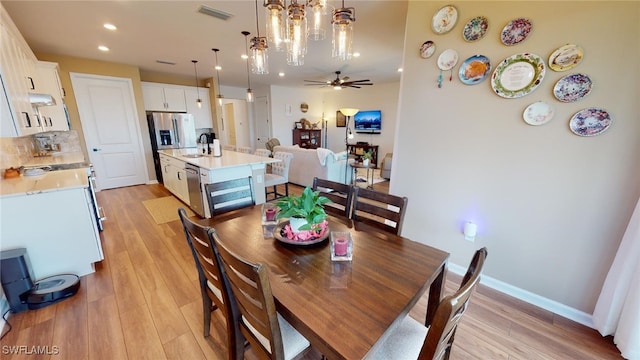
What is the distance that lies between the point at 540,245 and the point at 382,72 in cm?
487

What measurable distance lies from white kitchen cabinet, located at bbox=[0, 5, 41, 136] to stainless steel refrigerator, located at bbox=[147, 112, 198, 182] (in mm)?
2345

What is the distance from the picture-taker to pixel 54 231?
2.02 metres

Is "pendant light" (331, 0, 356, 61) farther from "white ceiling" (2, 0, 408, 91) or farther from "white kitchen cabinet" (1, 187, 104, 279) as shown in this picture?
"white kitchen cabinet" (1, 187, 104, 279)

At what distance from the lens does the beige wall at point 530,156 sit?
1438 millimetres

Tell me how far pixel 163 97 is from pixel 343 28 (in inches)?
231

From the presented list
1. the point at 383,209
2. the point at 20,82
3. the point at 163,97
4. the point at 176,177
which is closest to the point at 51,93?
the point at 20,82

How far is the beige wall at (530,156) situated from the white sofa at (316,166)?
2274 mm

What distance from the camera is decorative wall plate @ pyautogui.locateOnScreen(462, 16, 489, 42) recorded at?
1775 mm

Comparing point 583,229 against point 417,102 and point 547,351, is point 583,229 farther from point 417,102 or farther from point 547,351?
point 417,102

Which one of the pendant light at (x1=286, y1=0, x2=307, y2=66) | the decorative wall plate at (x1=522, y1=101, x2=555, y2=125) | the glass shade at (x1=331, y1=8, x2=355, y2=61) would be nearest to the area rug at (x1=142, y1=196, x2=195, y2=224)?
the pendant light at (x1=286, y1=0, x2=307, y2=66)

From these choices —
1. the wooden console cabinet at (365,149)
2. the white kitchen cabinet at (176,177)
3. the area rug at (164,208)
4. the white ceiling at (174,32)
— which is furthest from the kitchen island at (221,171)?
the wooden console cabinet at (365,149)

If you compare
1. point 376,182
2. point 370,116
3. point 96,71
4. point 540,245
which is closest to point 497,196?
point 540,245

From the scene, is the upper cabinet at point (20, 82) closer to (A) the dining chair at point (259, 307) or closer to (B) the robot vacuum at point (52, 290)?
(B) the robot vacuum at point (52, 290)

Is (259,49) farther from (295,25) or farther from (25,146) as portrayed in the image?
(25,146)
